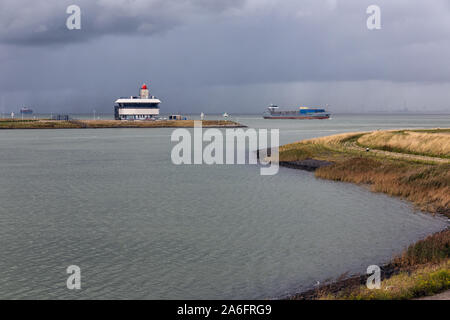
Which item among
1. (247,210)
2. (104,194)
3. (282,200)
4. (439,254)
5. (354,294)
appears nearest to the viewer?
(354,294)

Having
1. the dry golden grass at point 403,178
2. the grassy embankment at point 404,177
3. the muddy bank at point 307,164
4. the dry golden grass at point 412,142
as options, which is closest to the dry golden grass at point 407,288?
the grassy embankment at point 404,177

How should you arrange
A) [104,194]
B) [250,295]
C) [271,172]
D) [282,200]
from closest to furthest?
[250,295] → [282,200] → [104,194] → [271,172]

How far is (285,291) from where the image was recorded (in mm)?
14727

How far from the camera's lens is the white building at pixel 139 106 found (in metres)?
181

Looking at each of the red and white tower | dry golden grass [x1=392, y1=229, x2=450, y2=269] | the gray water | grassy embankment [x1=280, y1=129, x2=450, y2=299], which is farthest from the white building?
dry golden grass [x1=392, y1=229, x2=450, y2=269]

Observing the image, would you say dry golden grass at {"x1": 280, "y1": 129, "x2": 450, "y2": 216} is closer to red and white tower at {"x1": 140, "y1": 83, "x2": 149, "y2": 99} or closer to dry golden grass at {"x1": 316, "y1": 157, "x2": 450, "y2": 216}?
dry golden grass at {"x1": 316, "y1": 157, "x2": 450, "y2": 216}

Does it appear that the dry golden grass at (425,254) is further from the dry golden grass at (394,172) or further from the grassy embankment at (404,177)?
the dry golden grass at (394,172)

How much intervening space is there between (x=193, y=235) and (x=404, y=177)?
18.2 m

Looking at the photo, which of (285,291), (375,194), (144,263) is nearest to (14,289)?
(144,263)

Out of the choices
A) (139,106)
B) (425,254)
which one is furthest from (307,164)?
(139,106)

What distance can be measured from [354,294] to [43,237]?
50.3ft

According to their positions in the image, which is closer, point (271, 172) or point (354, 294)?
point (354, 294)

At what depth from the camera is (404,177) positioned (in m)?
33.0

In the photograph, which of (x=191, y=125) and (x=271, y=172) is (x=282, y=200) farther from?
(x=191, y=125)
